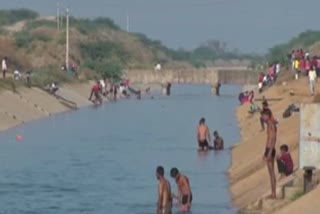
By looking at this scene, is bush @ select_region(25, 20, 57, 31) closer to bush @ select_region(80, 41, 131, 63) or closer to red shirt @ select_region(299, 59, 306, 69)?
bush @ select_region(80, 41, 131, 63)

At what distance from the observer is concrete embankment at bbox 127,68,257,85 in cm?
12444

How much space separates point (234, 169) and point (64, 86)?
173 feet

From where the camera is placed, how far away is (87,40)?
5640 inches

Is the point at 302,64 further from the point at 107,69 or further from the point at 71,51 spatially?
the point at 71,51

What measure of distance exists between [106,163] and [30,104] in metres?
29.1

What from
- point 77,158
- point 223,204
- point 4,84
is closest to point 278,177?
point 223,204

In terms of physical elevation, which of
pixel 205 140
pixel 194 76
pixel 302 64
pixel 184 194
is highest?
pixel 302 64

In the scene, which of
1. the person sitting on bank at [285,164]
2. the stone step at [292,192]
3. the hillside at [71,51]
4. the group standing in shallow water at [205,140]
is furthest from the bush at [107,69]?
the stone step at [292,192]

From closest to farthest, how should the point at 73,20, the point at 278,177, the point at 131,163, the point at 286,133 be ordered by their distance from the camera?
the point at 278,177, the point at 286,133, the point at 131,163, the point at 73,20

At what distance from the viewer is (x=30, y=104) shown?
68.8m

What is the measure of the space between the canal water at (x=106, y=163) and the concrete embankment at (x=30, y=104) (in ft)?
2.92

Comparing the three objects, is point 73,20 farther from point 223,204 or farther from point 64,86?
point 223,204

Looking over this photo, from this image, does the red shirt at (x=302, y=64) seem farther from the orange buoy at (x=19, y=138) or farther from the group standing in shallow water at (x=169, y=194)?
the group standing in shallow water at (x=169, y=194)

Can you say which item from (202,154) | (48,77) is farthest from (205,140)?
(48,77)
